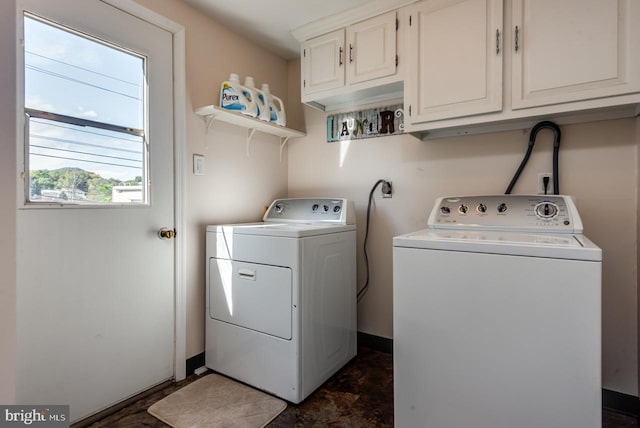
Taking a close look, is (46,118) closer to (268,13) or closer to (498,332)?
Answer: (268,13)

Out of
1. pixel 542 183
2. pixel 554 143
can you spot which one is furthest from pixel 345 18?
pixel 542 183

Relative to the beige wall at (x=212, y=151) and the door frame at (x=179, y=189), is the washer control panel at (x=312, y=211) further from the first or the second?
the door frame at (x=179, y=189)

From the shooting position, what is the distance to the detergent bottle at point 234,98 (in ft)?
6.57

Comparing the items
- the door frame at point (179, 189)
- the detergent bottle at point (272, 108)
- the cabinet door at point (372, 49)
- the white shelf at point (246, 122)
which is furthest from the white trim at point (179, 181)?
the cabinet door at point (372, 49)

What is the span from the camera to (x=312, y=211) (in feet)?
7.14

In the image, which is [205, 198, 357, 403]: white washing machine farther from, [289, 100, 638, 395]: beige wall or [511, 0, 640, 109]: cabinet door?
[511, 0, 640, 109]: cabinet door

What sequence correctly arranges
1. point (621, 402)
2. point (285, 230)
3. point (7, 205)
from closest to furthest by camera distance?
point (7, 205)
point (621, 402)
point (285, 230)

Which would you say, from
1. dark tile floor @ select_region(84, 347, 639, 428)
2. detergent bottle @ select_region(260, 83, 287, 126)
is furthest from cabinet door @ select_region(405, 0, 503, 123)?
dark tile floor @ select_region(84, 347, 639, 428)

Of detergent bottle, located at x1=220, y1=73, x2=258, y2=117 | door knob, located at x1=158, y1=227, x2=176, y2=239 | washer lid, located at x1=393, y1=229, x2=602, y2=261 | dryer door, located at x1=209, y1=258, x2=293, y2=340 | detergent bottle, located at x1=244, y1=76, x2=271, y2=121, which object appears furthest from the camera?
detergent bottle, located at x1=244, y1=76, x2=271, y2=121

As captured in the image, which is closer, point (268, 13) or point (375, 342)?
point (268, 13)

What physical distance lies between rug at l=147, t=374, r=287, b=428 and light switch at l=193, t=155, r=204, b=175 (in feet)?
4.05

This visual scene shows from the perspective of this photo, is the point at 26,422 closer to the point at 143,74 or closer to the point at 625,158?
the point at 143,74

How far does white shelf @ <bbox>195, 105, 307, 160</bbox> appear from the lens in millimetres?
1900

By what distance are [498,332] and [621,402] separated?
3.76 feet
